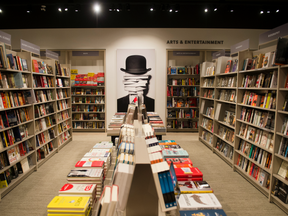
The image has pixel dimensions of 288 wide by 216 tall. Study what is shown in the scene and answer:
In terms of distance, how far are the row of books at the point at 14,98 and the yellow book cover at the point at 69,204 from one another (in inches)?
82.4

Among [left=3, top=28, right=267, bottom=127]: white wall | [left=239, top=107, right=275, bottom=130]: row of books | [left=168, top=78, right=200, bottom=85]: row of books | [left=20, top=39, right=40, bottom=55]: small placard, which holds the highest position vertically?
[left=3, top=28, right=267, bottom=127]: white wall

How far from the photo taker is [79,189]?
6.20 ft

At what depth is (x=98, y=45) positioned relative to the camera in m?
6.79

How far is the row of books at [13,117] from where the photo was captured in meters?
3.00

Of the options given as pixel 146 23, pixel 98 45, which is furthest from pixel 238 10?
pixel 98 45

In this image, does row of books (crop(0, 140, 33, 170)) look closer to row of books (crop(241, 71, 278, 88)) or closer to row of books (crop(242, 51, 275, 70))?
row of books (crop(241, 71, 278, 88))

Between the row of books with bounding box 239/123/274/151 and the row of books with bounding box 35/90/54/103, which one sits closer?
the row of books with bounding box 239/123/274/151

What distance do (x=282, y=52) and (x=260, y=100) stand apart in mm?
923

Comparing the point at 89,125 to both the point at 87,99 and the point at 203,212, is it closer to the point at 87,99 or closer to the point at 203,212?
the point at 87,99

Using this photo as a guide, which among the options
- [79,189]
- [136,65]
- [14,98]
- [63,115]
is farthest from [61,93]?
[79,189]

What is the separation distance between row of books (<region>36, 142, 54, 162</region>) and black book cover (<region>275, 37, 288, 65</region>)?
15.3ft

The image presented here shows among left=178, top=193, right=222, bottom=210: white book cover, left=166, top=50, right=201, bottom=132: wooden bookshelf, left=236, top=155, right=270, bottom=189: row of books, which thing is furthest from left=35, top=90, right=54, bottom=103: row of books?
left=236, top=155, right=270, bottom=189: row of books

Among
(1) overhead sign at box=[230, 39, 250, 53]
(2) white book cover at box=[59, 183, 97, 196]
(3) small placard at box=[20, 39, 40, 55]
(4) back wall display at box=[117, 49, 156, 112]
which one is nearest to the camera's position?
(2) white book cover at box=[59, 183, 97, 196]

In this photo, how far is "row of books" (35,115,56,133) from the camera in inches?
162
